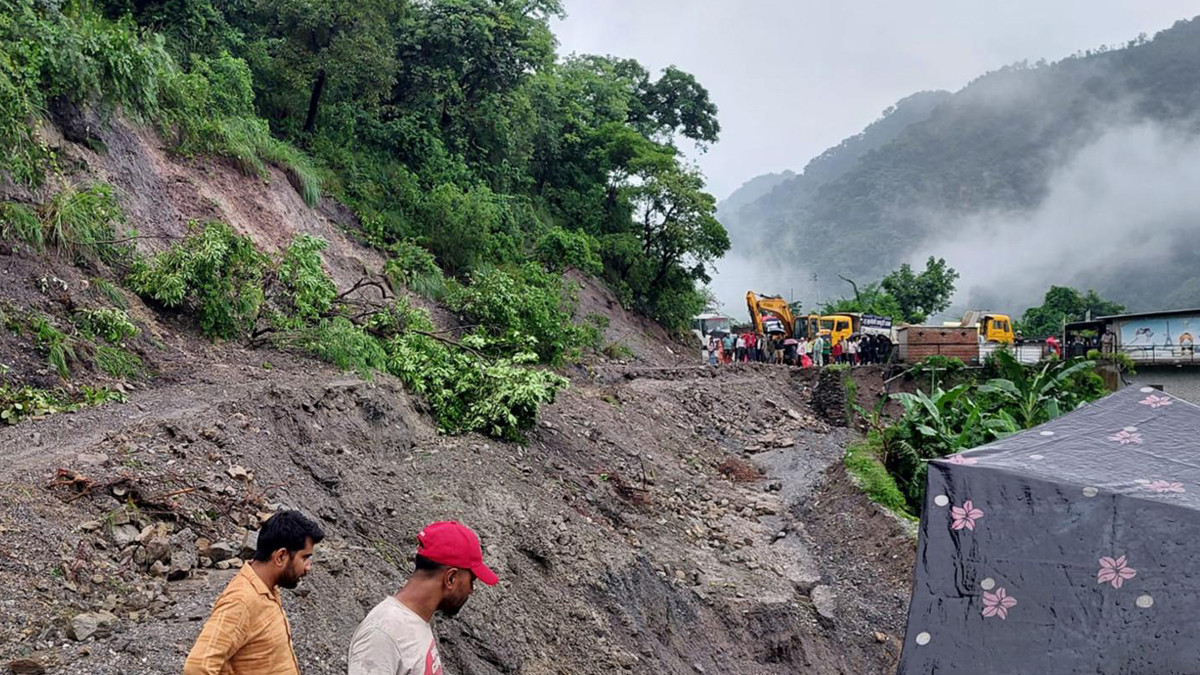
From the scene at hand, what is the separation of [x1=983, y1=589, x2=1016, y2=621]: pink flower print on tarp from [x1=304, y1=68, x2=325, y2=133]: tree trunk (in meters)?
19.3

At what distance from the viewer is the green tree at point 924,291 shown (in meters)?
55.5

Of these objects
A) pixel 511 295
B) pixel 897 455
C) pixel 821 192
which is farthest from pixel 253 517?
pixel 821 192

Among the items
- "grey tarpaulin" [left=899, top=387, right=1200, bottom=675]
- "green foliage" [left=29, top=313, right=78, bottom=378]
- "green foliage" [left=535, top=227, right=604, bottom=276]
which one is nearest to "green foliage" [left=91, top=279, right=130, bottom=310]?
"green foliage" [left=29, top=313, right=78, bottom=378]

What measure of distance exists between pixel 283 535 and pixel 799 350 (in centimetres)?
2841

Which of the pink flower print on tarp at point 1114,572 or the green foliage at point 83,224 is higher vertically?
the green foliage at point 83,224

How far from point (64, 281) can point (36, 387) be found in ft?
6.52

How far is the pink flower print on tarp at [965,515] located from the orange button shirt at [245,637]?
2.85 m

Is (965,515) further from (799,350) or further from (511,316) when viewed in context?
(799,350)

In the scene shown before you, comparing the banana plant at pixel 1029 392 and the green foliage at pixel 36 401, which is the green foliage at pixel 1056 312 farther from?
the green foliage at pixel 36 401

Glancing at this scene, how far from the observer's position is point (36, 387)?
7836 millimetres

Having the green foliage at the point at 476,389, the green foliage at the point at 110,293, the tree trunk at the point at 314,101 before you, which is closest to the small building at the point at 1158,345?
the tree trunk at the point at 314,101

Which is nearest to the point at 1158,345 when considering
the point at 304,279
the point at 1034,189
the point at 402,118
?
the point at 402,118

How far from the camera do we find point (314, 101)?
68.0 feet

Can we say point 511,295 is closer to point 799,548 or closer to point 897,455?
point 799,548
